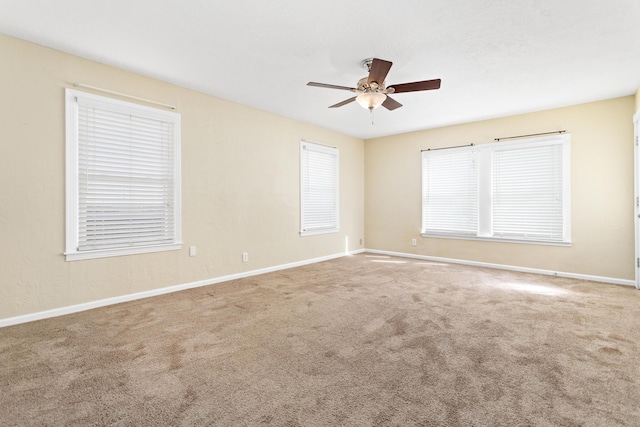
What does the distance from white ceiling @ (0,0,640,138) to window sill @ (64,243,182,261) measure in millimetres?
2018

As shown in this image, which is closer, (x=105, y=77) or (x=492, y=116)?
(x=105, y=77)

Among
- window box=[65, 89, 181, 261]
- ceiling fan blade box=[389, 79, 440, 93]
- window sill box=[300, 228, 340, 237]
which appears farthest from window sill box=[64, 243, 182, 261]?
ceiling fan blade box=[389, 79, 440, 93]

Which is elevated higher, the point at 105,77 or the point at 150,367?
the point at 105,77

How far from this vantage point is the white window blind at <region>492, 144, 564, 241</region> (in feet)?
15.3

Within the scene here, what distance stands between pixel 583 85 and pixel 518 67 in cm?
121

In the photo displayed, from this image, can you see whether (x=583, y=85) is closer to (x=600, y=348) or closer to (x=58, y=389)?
(x=600, y=348)

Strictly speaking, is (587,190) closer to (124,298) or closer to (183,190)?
(183,190)

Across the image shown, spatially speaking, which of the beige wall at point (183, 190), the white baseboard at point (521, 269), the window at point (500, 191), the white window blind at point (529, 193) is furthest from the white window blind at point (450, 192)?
the beige wall at point (183, 190)

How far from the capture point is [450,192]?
5.77 meters

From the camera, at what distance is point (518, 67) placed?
10.8 ft

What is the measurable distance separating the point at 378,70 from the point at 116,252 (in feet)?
10.9

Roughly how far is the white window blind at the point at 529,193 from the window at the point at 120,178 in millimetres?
5052

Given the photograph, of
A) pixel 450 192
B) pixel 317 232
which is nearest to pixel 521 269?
pixel 450 192

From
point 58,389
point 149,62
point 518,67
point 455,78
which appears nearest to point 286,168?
point 149,62
